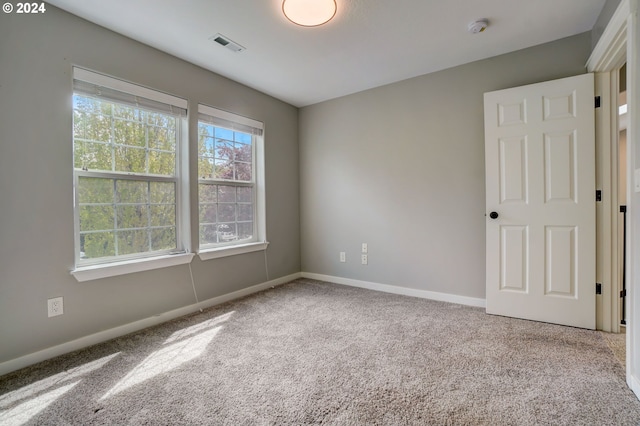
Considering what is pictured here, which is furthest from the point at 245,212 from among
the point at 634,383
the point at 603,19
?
the point at 603,19

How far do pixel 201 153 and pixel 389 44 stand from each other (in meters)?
2.09

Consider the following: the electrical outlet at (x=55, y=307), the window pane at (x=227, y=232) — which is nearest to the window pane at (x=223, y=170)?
the window pane at (x=227, y=232)

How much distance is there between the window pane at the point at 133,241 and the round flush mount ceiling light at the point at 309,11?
83.7 inches

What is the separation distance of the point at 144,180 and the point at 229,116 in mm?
1155

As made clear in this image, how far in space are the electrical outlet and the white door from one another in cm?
344

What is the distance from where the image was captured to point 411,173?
10.7 feet

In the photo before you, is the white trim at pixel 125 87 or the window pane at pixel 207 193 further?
the window pane at pixel 207 193

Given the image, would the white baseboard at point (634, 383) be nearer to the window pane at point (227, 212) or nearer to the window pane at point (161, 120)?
the window pane at point (227, 212)

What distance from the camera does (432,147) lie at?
3.11 meters

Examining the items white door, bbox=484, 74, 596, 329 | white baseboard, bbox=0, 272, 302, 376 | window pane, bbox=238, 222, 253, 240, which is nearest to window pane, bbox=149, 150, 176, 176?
window pane, bbox=238, 222, 253, 240

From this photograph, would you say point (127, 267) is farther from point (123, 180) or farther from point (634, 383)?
point (634, 383)

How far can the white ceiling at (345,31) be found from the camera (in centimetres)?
205

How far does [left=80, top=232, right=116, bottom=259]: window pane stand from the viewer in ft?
7.27

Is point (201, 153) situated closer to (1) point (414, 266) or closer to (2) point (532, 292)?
(1) point (414, 266)
